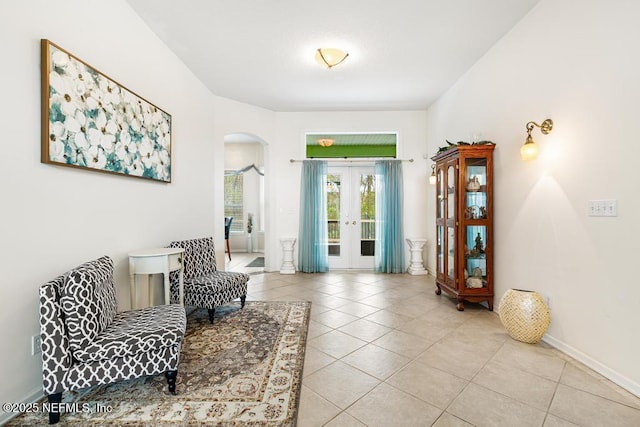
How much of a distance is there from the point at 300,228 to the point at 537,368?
4.07 metres

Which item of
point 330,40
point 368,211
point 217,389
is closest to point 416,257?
point 368,211

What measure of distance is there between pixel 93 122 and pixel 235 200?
6.12m

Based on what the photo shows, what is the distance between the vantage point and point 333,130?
574 cm

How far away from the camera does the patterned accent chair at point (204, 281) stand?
3105mm

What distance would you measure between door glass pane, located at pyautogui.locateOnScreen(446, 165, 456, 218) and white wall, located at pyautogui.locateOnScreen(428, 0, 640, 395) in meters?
0.44

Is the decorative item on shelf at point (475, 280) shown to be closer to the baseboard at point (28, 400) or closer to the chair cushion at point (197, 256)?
the chair cushion at point (197, 256)

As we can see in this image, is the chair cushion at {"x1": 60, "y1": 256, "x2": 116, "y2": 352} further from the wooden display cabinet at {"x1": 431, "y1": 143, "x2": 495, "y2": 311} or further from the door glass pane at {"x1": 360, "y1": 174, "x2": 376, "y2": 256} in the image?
the door glass pane at {"x1": 360, "y1": 174, "x2": 376, "y2": 256}

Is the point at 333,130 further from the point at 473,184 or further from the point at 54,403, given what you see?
the point at 54,403

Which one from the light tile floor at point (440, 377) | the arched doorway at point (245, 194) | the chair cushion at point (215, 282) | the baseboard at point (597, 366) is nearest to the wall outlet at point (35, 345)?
the chair cushion at point (215, 282)

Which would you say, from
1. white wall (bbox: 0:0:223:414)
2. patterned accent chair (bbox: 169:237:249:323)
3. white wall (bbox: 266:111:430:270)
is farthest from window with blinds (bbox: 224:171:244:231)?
white wall (bbox: 0:0:223:414)

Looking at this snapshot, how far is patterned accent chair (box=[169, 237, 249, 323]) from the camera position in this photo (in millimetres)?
3105

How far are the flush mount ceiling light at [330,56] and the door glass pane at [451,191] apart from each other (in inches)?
71.9

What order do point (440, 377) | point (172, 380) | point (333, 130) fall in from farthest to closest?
1. point (333, 130)
2. point (440, 377)
3. point (172, 380)

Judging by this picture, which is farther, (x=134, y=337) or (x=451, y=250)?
(x=451, y=250)
